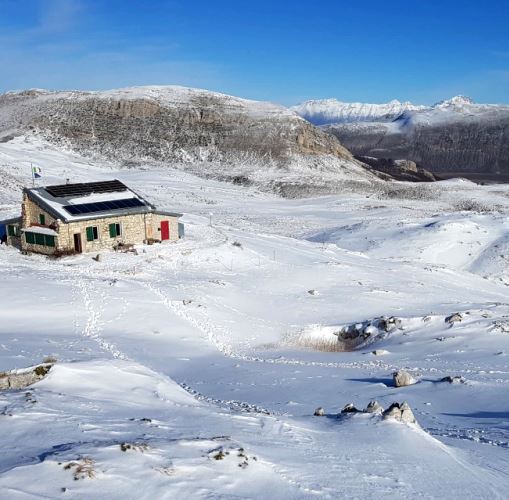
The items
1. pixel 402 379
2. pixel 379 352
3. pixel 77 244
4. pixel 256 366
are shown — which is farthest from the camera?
pixel 77 244

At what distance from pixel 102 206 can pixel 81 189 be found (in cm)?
291

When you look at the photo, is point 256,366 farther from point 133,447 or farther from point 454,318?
point 133,447

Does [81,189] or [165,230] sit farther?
[165,230]

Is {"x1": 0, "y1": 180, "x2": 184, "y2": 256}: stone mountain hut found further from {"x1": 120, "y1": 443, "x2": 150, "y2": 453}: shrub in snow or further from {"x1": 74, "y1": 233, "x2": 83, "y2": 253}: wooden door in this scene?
{"x1": 120, "y1": 443, "x2": 150, "y2": 453}: shrub in snow

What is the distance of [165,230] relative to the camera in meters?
39.2

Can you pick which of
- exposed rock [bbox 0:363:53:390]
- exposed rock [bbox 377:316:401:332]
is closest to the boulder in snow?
exposed rock [bbox 377:316:401:332]

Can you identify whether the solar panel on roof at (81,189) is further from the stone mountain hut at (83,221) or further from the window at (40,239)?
the window at (40,239)

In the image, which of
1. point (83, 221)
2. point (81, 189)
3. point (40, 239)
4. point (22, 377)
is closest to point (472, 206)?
point (81, 189)

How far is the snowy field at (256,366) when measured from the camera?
30.6 ft

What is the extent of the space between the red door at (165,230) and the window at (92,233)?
4753 millimetres

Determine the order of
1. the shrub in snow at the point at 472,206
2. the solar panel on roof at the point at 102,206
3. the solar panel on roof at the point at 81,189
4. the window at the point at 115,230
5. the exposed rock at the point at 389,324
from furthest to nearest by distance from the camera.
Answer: the shrub in snow at the point at 472,206
the solar panel on roof at the point at 81,189
the window at the point at 115,230
the solar panel on roof at the point at 102,206
the exposed rock at the point at 389,324

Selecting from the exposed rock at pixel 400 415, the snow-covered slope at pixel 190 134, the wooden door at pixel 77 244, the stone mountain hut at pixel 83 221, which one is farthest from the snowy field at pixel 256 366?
the snow-covered slope at pixel 190 134

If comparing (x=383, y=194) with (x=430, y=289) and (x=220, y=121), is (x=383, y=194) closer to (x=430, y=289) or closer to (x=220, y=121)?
(x=220, y=121)

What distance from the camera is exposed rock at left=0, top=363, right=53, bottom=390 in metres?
13.6
